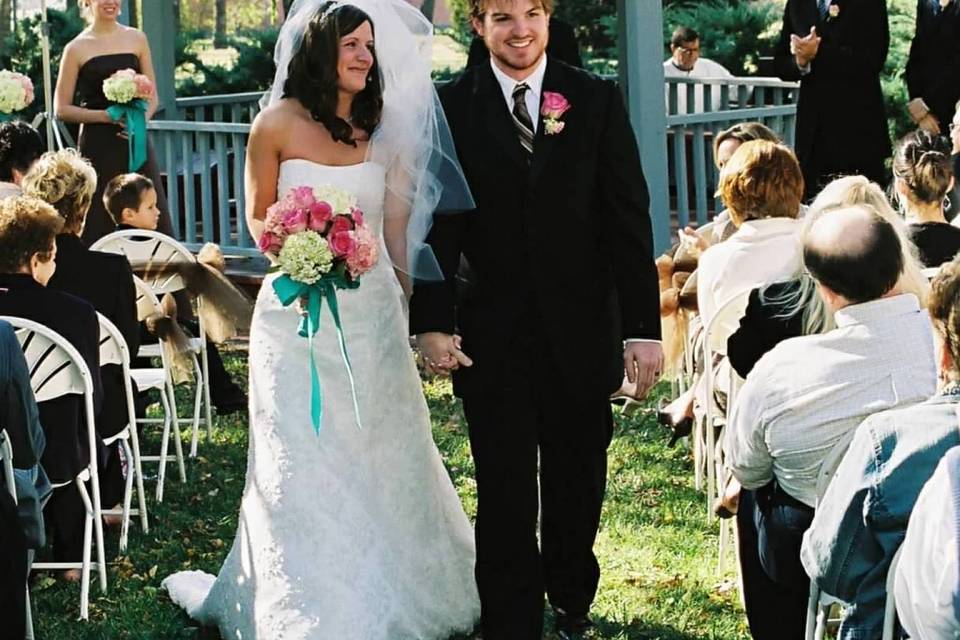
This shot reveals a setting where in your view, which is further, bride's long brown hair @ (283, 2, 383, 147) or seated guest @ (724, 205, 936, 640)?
bride's long brown hair @ (283, 2, 383, 147)

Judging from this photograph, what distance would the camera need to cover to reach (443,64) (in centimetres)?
2642

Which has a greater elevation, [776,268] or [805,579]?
[776,268]

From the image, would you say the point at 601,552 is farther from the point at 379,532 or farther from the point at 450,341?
the point at 450,341

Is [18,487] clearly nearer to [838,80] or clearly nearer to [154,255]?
[154,255]

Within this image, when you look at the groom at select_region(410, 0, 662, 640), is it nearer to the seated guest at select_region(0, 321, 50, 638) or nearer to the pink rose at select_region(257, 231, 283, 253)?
the pink rose at select_region(257, 231, 283, 253)

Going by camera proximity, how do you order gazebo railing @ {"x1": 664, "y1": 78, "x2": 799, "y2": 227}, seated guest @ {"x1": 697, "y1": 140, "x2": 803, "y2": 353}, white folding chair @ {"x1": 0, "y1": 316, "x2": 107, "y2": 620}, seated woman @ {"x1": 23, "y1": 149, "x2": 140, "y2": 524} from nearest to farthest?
white folding chair @ {"x1": 0, "y1": 316, "x2": 107, "y2": 620}
seated guest @ {"x1": 697, "y1": 140, "x2": 803, "y2": 353}
seated woman @ {"x1": 23, "y1": 149, "x2": 140, "y2": 524}
gazebo railing @ {"x1": 664, "y1": 78, "x2": 799, "y2": 227}

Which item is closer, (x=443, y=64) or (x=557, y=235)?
(x=557, y=235)

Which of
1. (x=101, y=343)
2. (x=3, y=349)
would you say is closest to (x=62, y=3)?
(x=101, y=343)

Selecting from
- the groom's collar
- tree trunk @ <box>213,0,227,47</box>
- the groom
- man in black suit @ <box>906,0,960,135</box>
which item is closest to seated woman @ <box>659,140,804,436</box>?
the groom

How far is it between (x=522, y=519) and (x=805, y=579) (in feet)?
3.40

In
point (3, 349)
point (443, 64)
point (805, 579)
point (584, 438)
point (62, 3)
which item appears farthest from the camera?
point (443, 64)

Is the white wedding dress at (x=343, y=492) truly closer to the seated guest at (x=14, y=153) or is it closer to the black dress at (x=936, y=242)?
the black dress at (x=936, y=242)

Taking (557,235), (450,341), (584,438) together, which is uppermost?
(557,235)

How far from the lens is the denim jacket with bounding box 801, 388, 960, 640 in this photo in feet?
11.7
